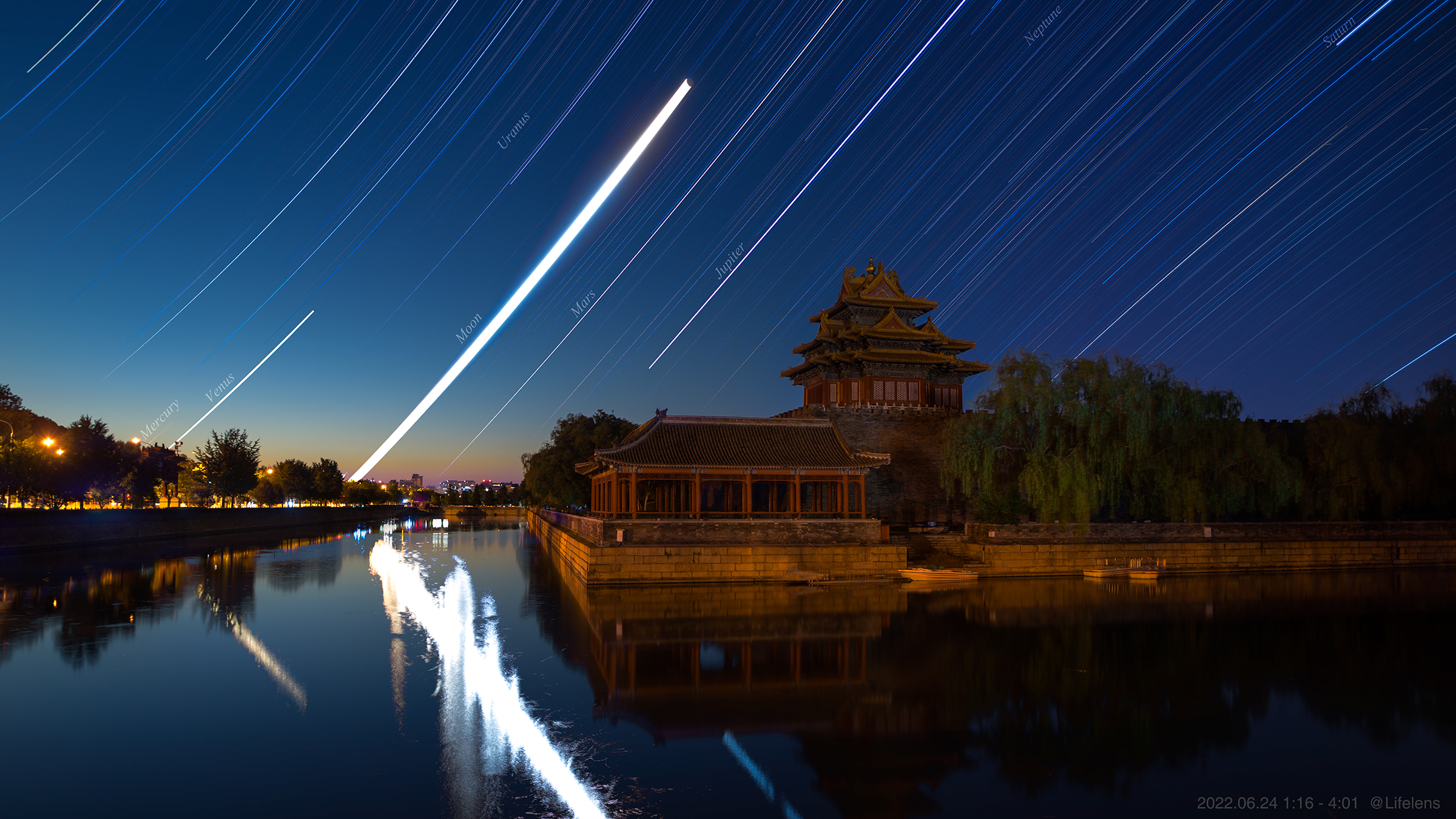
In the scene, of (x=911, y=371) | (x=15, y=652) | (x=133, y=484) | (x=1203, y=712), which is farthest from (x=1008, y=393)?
(x=133, y=484)

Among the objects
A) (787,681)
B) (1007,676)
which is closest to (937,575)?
(1007,676)

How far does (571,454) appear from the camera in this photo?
173ft

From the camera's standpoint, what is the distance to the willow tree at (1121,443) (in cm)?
2880

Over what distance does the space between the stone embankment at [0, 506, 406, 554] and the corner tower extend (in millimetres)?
36003

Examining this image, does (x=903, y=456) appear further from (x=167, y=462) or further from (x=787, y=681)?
(x=167, y=462)

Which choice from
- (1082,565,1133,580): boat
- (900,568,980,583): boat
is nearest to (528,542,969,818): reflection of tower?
(900,568,980,583): boat

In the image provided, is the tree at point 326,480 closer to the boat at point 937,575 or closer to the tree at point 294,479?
the tree at point 294,479

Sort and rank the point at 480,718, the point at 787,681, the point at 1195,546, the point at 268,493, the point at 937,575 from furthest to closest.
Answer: the point at 268,493 → the point at 1195,546 → the point at 937,575 → the point at 787,681 → the point at 480,718

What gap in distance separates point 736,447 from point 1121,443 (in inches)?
576

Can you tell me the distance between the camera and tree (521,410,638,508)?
51.5 metres

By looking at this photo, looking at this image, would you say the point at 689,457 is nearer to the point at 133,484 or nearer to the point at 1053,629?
the point at 1053,629

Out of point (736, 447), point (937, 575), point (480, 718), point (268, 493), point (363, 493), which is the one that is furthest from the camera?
point (363, 493)

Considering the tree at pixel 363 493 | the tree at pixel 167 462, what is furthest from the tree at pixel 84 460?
the tree at pixel 363 493

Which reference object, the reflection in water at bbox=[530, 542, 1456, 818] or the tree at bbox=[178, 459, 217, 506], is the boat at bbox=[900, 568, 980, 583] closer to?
the reflection in water at bbox=[530, 542, 1456, 818]
